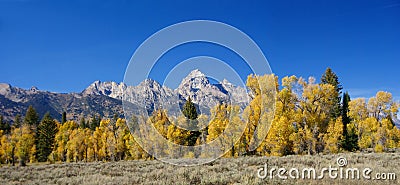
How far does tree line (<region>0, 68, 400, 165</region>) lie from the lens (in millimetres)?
31969

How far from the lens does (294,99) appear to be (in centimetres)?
3388

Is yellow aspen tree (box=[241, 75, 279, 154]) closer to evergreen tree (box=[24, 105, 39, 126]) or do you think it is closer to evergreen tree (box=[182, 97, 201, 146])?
evergreen tree (box=[182, 97, 201, 146])

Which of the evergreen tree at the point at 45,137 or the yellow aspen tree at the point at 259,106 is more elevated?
the yellow aspen tree at the point at 259,106

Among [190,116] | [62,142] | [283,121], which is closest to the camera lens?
[283,121]

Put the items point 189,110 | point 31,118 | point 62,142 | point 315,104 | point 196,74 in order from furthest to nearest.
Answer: point 31,118, point 62,142, point 189,110, point 315,104, point 196,74

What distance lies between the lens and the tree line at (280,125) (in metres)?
32.0

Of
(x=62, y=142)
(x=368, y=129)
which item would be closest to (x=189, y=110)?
(x=368, y=129)

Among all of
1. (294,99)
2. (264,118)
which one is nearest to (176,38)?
(264,118)

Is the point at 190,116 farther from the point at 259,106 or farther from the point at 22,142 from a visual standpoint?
the point at 22,142

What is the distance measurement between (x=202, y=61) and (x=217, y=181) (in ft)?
17.2

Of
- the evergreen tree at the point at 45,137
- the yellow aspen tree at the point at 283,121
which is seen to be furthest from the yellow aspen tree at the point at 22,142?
the yellow aspen tree at the point at 283,121

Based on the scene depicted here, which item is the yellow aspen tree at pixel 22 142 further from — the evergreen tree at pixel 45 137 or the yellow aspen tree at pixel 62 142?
the evergreen tree at pixel 45 137

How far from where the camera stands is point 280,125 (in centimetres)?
3200

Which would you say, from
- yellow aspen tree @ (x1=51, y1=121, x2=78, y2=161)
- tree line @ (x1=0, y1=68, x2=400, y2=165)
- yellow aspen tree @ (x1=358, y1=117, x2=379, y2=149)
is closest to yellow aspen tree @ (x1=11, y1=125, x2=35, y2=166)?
tree line @ (x1=0, y1=68, x2=400, y2=165)
